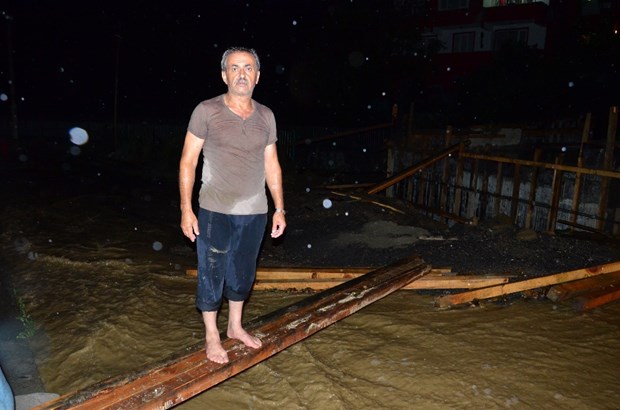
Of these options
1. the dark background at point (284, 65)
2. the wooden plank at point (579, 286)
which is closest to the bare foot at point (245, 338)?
the wooden plank at point (579, 286)

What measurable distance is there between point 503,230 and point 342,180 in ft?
33.9

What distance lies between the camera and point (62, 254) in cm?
658

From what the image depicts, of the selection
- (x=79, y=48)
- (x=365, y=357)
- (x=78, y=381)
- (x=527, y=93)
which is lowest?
(x=78, y=381)

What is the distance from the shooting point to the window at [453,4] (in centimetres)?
2831

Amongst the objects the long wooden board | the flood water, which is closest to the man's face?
the long wooden board

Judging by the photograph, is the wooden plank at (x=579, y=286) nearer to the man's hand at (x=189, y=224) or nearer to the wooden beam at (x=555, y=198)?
the wooden beam at (x=555, y=198)

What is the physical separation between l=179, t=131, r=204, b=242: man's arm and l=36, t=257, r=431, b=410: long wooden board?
0.88m

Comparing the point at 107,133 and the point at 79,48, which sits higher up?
the point at 79,48

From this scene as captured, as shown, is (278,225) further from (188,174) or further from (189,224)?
(188,174)

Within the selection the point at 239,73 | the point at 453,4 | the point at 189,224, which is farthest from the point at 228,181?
the point at 453,4

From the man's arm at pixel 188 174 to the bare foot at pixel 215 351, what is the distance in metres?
0.75

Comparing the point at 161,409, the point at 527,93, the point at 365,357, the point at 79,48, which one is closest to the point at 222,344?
the point at 161,409

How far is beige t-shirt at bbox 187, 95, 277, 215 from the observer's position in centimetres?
283

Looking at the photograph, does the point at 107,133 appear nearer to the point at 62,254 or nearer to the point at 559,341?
the point at 62,254
